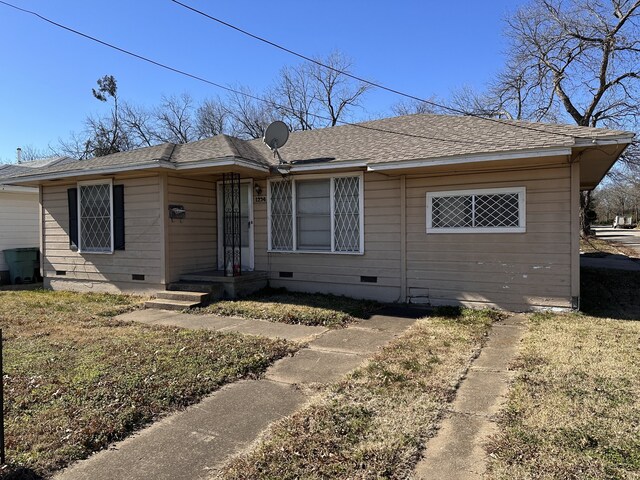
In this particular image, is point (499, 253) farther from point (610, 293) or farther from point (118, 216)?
point (118, 216)

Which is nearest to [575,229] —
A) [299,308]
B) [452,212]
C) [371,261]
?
[452,212]

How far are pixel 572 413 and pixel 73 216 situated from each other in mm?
9831

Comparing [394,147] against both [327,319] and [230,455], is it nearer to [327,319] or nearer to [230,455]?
[327,319]

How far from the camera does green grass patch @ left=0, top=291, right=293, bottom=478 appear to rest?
2.85 meters

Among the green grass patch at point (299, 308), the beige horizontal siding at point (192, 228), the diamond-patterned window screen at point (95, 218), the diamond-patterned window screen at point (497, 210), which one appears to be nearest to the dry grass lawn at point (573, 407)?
the diamond-patterned window screen at point (497, 210)

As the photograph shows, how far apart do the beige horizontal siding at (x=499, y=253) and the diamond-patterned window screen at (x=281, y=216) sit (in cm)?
246

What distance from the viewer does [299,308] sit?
7133 mm

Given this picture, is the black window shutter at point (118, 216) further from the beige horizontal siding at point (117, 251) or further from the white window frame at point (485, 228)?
the white window frame at point (485, 228)

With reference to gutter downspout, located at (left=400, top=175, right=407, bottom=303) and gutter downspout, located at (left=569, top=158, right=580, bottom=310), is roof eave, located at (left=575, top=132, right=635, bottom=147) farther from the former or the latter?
gutter downspout, located at (left=400, top=175, right=407, bottom=303)

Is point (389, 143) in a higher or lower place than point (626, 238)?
higher

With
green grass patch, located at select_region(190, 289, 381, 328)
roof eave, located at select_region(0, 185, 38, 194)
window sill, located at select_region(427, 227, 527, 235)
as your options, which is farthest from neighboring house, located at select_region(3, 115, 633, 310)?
roof eave, located at select_region(0, 185, 38, 194)

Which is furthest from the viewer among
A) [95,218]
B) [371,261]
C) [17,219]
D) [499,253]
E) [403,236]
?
[17,219]

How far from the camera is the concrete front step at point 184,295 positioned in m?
7.75

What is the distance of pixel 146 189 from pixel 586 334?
7.80 metres
